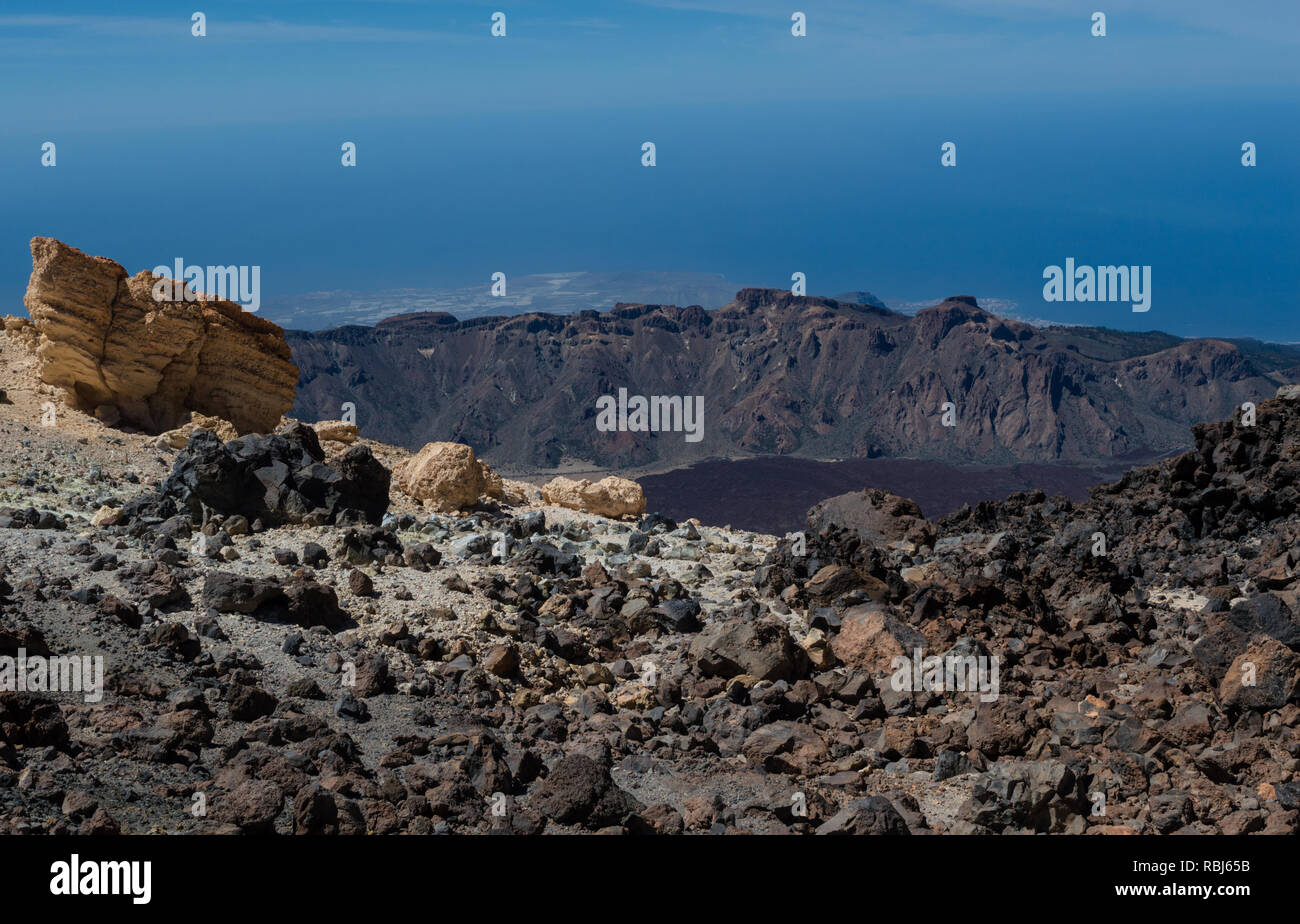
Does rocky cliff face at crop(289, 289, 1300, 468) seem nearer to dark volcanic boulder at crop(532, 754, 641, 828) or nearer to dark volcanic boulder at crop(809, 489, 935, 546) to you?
dark volcanic boulder at crop(809, 489, 935, 546)

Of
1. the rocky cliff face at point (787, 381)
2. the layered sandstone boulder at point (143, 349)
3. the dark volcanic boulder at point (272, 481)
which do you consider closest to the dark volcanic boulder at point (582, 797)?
the dark volcanic boulder at point (272, 481)

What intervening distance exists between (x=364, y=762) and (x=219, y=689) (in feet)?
5.11

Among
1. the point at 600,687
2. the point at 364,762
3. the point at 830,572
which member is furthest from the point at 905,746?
the point at 364,762

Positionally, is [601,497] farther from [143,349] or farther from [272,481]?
[143,349]

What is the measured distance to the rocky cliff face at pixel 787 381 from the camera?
12488 cm

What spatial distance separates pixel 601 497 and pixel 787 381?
4714 inches

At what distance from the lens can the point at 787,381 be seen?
13662cm

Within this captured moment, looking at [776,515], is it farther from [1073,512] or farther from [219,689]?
[219,689]

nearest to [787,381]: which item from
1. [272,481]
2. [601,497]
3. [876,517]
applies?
[876,517]

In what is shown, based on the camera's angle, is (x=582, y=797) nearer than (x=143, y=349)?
Yes

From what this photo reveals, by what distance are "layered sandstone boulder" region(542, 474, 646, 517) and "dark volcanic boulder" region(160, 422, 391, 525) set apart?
412 cm

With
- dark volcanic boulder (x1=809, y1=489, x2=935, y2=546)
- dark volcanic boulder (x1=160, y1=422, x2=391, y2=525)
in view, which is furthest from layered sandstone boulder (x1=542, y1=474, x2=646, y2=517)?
dark volcanic boulder (x1=160, y1=422, x2=391, y2=525)

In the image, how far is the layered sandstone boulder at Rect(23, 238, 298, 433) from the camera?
1914 cm

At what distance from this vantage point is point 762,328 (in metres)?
146
